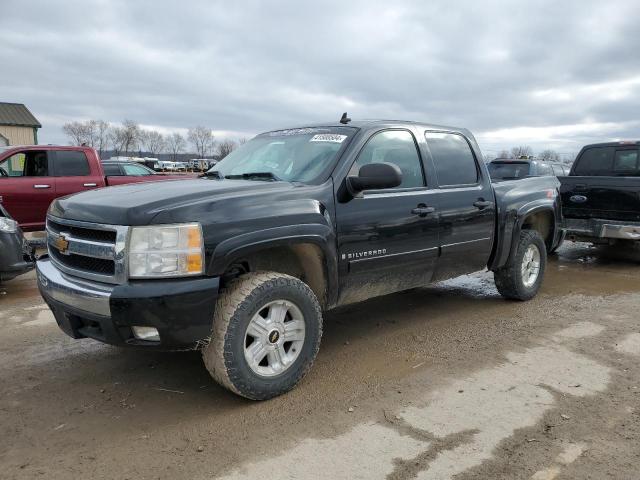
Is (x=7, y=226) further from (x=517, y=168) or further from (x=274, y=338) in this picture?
(x=517, y=168)

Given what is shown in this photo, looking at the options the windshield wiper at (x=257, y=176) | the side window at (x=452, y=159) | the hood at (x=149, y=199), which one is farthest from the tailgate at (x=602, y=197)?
the hood at (x=149, y=199)

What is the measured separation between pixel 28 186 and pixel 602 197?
9.43 meters

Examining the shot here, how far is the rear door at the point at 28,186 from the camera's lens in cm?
910

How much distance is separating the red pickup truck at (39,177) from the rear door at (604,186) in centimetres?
661

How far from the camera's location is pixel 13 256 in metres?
6.14

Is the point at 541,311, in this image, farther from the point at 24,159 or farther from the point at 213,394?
the point at 24,159

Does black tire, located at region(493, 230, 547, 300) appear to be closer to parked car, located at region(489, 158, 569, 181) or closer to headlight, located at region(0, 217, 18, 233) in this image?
parked car, located at region(489, 158, 569, 181)

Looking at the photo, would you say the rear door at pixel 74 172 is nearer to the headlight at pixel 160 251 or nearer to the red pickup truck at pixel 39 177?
the red pickup truck at pixel 39 177

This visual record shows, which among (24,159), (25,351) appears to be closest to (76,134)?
(24,159)

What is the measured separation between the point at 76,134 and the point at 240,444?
226 feet

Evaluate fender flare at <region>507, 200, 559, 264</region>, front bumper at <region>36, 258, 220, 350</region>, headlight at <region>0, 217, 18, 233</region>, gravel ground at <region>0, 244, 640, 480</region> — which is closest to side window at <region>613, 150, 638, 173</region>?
fender flare at <region>507, 200, 559, 264</region>

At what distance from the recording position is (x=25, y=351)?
14.7 ft

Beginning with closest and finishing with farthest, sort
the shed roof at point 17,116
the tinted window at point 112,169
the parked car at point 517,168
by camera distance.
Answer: the parked car at point 517,168, the tinted window at point 112,169, the shed roof at point 17,116

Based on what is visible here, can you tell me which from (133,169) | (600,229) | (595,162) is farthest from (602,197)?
(133,169)
